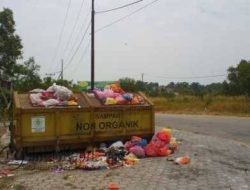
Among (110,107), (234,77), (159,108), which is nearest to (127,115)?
(110,107)

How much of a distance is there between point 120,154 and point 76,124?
5.58ft

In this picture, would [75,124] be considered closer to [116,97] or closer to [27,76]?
[116,97]

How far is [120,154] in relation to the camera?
11398 millimetres

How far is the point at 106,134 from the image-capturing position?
12945 millimetres

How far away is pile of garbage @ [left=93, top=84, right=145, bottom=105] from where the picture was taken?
13.3 meters

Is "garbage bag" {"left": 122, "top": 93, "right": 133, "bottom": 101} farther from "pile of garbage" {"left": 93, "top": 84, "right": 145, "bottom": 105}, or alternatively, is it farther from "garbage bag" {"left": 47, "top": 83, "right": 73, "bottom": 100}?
"garbage bag" {"left": 47, "top": 83, "right": 73, "bottom": 100}

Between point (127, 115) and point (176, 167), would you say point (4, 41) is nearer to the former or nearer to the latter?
point (127, 115)

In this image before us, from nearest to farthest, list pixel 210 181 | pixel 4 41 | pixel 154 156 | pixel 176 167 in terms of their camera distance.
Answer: pixel 210 181, pixel 176 167, pixel 154 156, pixel 4 41

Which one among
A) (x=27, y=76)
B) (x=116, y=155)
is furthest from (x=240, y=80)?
(x=116, y=155)

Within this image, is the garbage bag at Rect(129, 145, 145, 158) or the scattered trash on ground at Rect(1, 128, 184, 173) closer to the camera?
the scattered trash on ground at Rect(1, 128, 184, 173)

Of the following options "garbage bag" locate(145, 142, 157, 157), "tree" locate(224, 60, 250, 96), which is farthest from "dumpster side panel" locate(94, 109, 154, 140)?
"tree" locate(224, 60, 250, 96)

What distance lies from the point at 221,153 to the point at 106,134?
2994mm

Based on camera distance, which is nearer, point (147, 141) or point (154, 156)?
point (154, 156)

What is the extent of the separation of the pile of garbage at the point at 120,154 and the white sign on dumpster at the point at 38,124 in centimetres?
85
